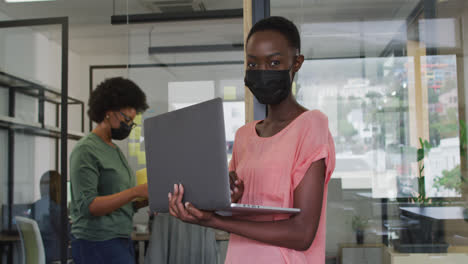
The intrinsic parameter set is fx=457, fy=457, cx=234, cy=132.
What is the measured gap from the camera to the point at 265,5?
1.83 m

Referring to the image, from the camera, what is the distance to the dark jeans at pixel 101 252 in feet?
7.47

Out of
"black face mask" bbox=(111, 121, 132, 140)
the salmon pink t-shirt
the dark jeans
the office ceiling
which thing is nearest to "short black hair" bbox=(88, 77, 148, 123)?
"black face mask" bbox=(111, 121, 132, 140)

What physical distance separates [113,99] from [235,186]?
1570 mm

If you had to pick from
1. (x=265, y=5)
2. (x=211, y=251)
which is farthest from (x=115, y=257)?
(x=265, y=5)

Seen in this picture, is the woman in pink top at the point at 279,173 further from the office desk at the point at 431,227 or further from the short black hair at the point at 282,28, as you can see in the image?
the office desk at the point at 431,227

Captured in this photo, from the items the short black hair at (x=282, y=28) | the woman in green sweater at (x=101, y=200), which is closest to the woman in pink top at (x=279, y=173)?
the short black hair at (x=282, y=28)

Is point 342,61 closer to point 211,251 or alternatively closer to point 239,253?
point 239,253

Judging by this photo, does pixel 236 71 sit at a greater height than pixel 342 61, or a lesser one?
greater

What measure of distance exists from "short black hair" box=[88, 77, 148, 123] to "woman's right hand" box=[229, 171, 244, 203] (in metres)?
1.54

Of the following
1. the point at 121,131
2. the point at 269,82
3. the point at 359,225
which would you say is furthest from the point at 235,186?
the point at 121,131

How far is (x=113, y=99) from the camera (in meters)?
2.62

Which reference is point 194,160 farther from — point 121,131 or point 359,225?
point 121,131

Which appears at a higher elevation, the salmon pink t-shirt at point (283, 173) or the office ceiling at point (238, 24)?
the office ceiling at point (238, 24)

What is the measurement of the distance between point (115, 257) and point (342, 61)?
57.4 inches
